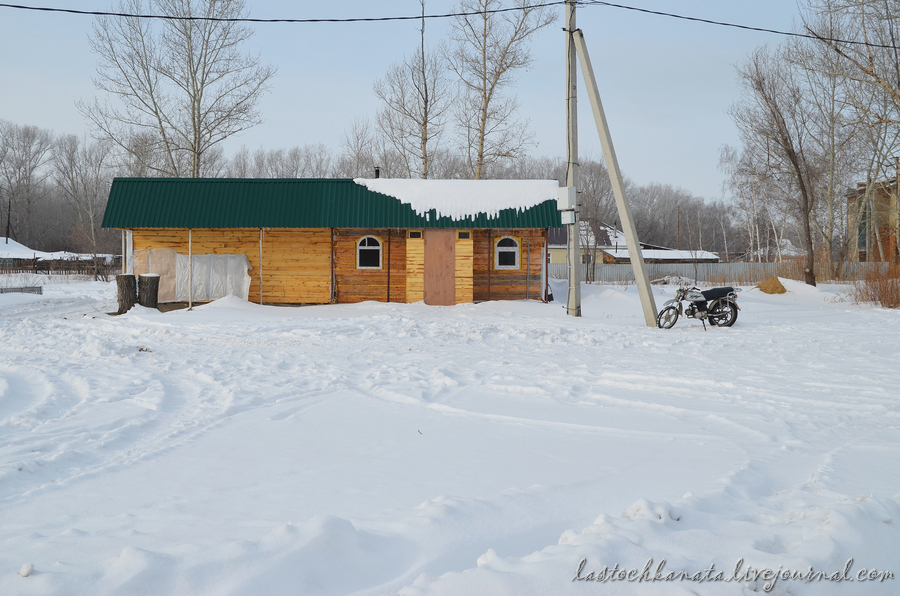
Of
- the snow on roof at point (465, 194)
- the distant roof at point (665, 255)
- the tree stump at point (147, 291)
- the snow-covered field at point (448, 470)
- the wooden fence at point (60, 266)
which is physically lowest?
the snow-covered field at point (448, 470)

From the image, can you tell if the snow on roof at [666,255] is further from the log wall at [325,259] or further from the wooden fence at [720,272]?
the log wall at [325,259]

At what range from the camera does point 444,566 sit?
2680 mm

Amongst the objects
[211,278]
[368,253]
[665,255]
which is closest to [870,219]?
[665,255]

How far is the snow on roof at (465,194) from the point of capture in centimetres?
1939

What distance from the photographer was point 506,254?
20.5 meters

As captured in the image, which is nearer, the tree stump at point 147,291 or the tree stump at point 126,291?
the tree stump at point 126,291

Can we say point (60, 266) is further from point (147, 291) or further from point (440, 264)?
point (440, 264)

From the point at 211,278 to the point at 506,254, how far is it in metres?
10.1

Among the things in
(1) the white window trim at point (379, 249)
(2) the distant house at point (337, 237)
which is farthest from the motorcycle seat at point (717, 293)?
(1) the white window trim at point (379, 249)

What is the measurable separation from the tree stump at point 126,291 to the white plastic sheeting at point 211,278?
1957mm

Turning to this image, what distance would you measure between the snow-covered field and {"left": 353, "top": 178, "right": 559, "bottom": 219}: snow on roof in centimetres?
1037

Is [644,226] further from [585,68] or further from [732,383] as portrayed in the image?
[732,383]

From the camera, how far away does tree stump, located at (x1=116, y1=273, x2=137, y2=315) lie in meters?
17.4

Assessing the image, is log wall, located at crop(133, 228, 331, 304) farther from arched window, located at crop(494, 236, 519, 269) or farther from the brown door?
arched window, located at crop(494, 236, 519, 269)
